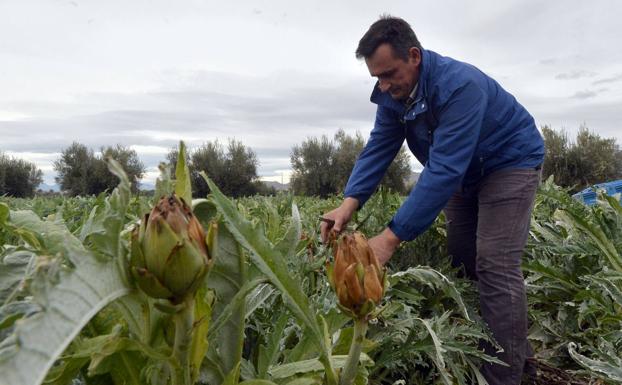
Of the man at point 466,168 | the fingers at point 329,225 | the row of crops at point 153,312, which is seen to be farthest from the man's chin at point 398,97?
the row of crops at point 153,312

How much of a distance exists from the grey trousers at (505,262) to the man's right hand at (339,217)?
1.68 ft

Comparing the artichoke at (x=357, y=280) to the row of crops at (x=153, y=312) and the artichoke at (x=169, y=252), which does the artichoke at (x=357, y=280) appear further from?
the artichoke at (x=169, y=252)

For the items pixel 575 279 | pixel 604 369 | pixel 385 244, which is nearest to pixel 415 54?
pixel 385 244

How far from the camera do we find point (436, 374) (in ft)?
6.73

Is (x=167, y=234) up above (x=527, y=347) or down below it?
above

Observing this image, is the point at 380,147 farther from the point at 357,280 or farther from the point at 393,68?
the point at 357,280

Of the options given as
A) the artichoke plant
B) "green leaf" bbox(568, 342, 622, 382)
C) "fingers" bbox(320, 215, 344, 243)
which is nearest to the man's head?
"fingers" bbox(320, 215, 344, 243)

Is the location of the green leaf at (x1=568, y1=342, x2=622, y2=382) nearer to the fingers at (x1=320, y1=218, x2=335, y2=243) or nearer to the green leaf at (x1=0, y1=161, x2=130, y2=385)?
the green leaf at (x1=0, y1=161, x2=130, y2=385)

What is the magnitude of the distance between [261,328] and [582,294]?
51.4 inches

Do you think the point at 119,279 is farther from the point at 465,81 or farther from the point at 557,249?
the point at 465,81

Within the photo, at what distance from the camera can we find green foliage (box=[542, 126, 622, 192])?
29469 mm

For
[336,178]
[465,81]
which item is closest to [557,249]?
[465,81]

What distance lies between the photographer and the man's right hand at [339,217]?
98.6 inches

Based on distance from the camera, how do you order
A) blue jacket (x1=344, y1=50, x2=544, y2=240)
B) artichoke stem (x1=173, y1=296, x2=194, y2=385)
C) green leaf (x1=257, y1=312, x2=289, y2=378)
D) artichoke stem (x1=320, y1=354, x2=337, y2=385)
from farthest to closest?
blue jacket (x1=344, y1=50, x2=544, y2=240) < green leaf (x1=257, y1=312, x2=289, y2=378) < artichoke stem (x1=320, y1=354, x2=337, y2=385) < artichoke stem (x1=173, y1=296, x2=194, y2=385)
